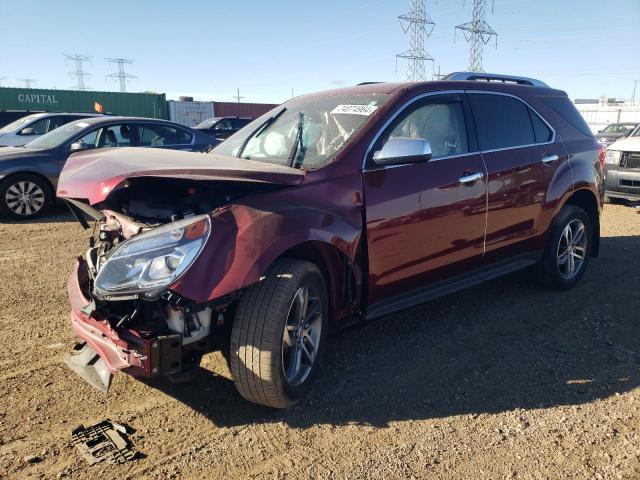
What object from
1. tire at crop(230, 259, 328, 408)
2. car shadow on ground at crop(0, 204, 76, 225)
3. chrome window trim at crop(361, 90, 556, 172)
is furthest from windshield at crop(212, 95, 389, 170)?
car shadow on ground at crop(0, 204, 76, 225)

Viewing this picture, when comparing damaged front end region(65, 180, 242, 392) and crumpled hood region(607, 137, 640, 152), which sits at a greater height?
crumpled hood region(607, 137, 640, 152)

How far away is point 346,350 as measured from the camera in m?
3.77

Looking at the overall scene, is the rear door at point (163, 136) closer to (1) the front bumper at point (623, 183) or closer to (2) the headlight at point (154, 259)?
(2) the headlight at point (154, 259)

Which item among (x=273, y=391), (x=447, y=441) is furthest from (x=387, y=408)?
(x=273, y=391)

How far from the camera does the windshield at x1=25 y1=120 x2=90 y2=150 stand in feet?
27.8

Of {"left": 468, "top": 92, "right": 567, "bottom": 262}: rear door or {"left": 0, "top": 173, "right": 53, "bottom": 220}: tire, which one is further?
{"left": 0, "top": 173, "right": 53, "bottom": 220}: tire

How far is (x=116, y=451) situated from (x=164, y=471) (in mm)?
311

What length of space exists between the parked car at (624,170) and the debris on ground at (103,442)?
9.50 m

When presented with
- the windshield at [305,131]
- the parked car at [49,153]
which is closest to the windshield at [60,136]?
the parked car at [49,153]

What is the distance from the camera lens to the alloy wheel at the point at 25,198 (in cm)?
793

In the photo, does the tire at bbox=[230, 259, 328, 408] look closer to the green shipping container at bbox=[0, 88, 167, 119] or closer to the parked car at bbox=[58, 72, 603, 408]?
the parked car at bbox=[58, 72, 603, 408]

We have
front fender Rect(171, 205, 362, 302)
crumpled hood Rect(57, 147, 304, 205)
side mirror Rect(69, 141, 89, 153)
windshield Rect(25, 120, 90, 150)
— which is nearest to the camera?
front fender Rect(171, 205, 362, 302)

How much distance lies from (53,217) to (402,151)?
22.8 ft

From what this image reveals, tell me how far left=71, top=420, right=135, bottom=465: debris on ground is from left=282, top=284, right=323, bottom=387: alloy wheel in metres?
0.89
